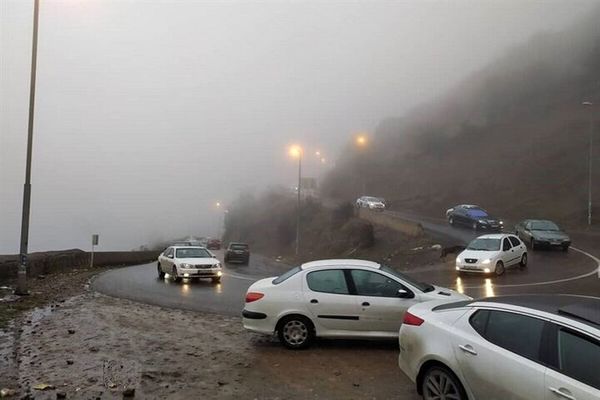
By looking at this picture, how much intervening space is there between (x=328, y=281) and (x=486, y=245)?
1575 cm

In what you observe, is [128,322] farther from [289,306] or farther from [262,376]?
[262,376]

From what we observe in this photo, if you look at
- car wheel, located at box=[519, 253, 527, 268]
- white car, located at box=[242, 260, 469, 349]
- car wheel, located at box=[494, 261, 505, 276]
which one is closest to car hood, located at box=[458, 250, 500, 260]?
car wheel, located at box=[494, 261, 505, 276]

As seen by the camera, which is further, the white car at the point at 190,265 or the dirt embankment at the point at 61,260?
the white car at the point at 190,265

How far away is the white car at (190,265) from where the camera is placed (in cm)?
2125

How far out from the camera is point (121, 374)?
7.15m

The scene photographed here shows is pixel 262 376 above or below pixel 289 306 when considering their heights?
below

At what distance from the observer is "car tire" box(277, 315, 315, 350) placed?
28.2ft

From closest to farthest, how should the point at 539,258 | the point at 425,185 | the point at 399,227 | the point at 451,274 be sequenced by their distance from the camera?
the point at 451,274
the point at 539,258
the point at 399,227
the point at 425,185

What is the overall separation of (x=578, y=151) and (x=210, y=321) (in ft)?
210

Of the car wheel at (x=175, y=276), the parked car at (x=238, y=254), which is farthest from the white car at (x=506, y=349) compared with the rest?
the parked car at (x=238, y=254)

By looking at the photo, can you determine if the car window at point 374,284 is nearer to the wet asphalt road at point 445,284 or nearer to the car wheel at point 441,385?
the car wheel at point 441,385

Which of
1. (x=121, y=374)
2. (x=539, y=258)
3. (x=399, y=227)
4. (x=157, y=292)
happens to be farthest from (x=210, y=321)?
(x=399, y=227)

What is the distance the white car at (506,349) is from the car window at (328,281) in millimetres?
2576

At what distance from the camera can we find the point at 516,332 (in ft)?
16.0
